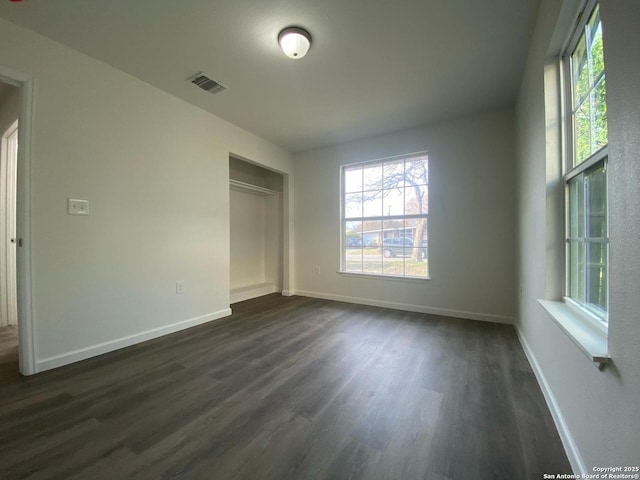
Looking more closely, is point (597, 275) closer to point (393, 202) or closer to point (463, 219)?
point (463, 219)

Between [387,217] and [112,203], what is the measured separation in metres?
3.28

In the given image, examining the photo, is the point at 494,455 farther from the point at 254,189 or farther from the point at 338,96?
the point at 254,189

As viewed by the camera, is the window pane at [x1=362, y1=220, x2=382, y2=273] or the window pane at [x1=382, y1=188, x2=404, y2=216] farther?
→ the window pane at [x1=362, y1=220, x2=382, y2=273]

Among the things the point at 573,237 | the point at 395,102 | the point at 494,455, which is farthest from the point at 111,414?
the point at 395,102

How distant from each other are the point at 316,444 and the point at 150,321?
2165mm

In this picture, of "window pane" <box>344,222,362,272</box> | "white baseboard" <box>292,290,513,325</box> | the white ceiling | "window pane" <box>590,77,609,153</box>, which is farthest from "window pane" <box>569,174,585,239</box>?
"window pane" <box>344,222,362,272</box>

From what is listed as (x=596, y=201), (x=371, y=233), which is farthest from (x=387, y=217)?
(x=596, y=201)

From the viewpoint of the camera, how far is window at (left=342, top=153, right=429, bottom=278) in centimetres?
345

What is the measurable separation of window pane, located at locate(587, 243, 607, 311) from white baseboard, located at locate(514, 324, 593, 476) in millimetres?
612

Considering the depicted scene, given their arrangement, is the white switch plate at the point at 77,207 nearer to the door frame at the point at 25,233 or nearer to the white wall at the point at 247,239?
the door frame at the point at 25,233

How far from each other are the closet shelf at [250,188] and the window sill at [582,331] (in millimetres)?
4012

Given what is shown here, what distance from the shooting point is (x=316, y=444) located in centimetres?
118

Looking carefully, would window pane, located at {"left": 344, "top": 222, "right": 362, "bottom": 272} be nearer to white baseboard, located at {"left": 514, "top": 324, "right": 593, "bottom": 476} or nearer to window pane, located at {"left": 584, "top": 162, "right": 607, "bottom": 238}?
white baseboard, located at {"left": 514, "top": 324, "right": 593, "bottom": 476}

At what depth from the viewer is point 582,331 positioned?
1.09m
